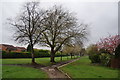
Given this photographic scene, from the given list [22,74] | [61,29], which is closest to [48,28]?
[61,29]

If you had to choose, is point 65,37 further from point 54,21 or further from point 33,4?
point 33,4

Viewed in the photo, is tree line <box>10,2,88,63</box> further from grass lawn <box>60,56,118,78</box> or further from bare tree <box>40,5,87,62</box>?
grass lawn <box>60,56,118,78</box>

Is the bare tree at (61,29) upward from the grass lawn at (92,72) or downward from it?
upward

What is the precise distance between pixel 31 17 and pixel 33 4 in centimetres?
248

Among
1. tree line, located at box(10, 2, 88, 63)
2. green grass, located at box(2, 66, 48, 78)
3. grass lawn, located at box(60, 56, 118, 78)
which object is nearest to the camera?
green grass, located at box(2, 66, 48, 78)

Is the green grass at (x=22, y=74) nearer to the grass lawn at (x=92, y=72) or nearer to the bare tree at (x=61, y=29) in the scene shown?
the grass lawn at (x=92, y=72)

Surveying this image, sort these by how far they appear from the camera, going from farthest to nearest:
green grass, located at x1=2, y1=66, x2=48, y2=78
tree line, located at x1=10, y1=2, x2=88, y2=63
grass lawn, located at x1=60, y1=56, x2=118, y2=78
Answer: tree line, located at x1=10, y1=2, x2=88, y2=63 → grass lawn, located at x1=60, y1=56, x2=118, y2=78 → green grass, located at x1=2, y1=66, x2=48, y2=78

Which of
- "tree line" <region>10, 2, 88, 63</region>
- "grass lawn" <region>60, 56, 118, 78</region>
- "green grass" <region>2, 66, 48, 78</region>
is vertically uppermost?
"tree line" <region>10, 2, 88, 63</region>

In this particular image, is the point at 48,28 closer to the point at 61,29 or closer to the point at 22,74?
the point at 61,29

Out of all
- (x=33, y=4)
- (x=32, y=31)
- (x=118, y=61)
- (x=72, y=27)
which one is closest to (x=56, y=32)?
(x=72, y=27)

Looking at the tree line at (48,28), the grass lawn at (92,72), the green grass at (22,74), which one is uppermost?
the tree line at (48,28)

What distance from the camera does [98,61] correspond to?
19.2 meters

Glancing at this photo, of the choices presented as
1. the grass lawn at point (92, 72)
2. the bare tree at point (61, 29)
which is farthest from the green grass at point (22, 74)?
the bare tree at point (61, 29)

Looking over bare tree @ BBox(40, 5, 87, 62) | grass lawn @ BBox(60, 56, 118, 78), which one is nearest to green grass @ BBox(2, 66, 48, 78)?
grass lawn @ BBox(60, 56, 118, 78)
